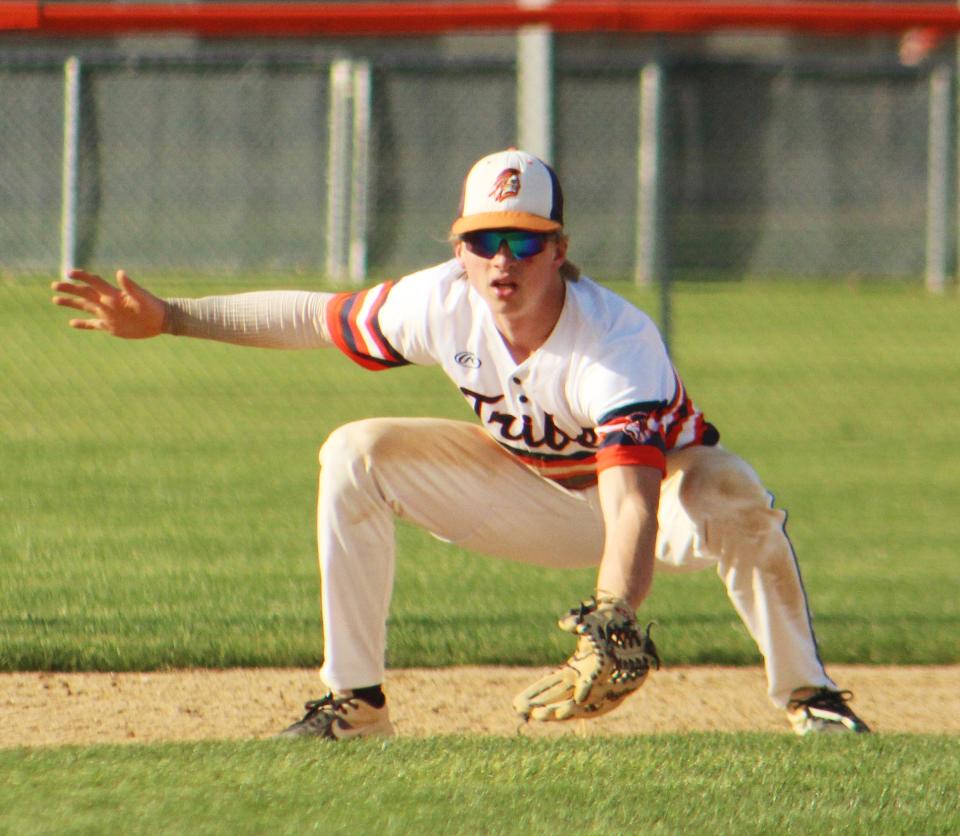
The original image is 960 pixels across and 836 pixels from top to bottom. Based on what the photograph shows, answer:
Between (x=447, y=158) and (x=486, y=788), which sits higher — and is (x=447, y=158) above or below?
above

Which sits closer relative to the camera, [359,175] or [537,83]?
[537,83]

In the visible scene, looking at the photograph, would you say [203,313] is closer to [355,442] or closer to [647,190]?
[355,442]

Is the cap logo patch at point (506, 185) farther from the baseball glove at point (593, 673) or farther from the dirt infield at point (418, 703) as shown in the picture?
the dirt infield at point (418, 703)

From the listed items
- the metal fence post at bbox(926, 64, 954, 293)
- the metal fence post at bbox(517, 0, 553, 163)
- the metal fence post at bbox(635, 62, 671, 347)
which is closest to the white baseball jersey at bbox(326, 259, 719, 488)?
the metal fence post at bbox(517, 0, 553, 163)

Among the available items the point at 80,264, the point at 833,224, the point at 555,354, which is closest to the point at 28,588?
the point at 555,354

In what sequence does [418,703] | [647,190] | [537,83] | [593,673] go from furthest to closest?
[647,190] < [537,83] < [418,703] < [593,673]

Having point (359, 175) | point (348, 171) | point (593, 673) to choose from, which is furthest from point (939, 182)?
point (593, 673)

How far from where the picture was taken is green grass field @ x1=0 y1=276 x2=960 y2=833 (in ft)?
11.7

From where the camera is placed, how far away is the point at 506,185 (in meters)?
4.11

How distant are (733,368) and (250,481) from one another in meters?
6.49

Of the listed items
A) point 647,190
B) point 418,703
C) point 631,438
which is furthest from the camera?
point 647,190

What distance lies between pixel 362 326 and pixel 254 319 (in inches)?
12.1

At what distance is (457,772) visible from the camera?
378 cm

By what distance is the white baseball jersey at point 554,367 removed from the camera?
3.96 metres
